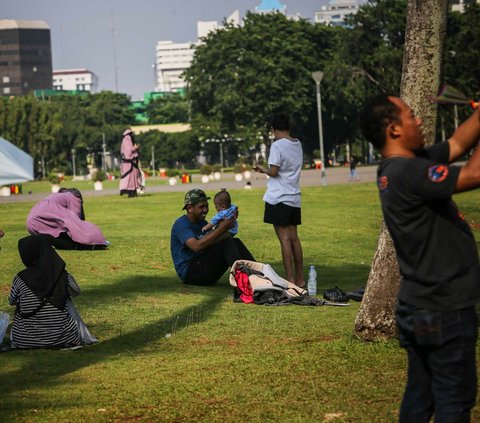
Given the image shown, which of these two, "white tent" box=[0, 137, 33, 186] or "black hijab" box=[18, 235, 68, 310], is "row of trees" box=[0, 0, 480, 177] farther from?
"black hijab" box=[18, 235, 68, 310]

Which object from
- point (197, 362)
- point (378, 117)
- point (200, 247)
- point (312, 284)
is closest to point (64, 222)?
point (200, 247)

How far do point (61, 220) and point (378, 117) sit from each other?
12792 mm

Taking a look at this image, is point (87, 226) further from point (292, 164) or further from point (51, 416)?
point (51, 416)

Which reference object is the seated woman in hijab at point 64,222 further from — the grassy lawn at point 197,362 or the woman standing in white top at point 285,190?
the woman standing in white top at point 285,190

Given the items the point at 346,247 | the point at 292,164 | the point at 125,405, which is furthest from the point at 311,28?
the point at 125,405

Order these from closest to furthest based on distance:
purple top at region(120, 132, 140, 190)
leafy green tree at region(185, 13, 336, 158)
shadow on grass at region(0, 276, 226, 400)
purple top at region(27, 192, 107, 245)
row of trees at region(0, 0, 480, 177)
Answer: shadow on grass at region(0, 276, 226, 400)
purple top at region(27, 192, 107, 245)
purple top at region(120, 132, 140, 190)
row of trees at region(0, 0, 480, 177)
leafy green tree at region(185, 13, 336, 158)

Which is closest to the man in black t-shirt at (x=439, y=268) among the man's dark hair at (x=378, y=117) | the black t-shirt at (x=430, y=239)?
the black t-shirt at (x=430, y=239)

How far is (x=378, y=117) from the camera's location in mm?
5102

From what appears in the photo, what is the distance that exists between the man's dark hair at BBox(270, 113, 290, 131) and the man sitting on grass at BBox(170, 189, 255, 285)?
41.3 inches

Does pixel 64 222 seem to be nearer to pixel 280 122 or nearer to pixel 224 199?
pixel 224 199

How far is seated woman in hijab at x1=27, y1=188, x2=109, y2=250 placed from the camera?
17.3m

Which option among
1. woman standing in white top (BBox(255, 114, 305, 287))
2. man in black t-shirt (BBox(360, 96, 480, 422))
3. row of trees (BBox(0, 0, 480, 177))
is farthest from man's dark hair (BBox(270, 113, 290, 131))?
row of trees (BBox(0, 0, 480, 177))

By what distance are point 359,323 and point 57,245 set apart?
9.42m

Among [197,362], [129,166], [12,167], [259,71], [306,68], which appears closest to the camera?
[197,362]
